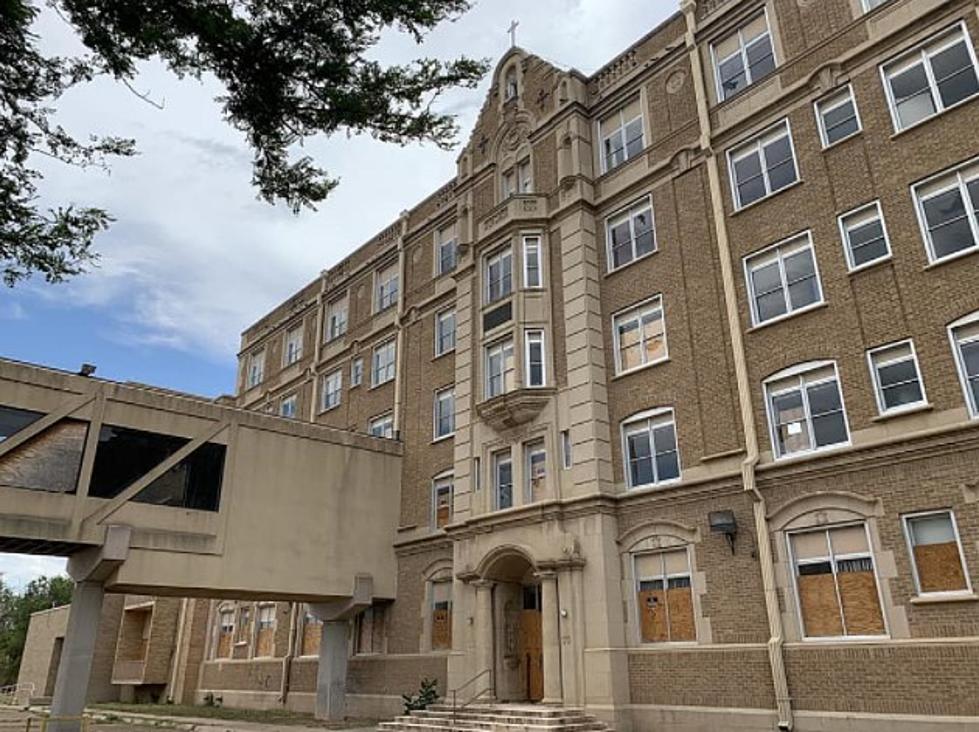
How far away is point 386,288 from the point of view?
30500 mm

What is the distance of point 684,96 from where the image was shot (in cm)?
2036

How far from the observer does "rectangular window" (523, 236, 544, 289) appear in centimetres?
2198

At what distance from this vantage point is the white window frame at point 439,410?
2483cm

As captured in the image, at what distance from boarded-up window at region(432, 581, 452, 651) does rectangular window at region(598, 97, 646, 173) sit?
1342 centimetres

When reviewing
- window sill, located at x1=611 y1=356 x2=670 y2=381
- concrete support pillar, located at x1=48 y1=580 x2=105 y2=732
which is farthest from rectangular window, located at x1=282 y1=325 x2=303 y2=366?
window sill, located at x1=611 y1=356 x2=670 y2=381

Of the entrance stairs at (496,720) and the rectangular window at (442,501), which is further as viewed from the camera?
the rectangular window at (442,501)

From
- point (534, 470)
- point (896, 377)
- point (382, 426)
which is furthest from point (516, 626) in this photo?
point (896, 377)

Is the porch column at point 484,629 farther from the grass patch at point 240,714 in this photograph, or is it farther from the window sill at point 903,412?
the window sill at point 903,412

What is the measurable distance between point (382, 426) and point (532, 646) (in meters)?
11.0

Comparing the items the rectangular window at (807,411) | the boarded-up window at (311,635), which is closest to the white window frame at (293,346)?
the boarded-up window at (311,635)

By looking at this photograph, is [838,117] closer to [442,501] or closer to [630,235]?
[630,235]

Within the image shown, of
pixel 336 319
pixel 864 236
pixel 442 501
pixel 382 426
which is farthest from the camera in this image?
pixel 336 319

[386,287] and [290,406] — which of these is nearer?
[386,287]

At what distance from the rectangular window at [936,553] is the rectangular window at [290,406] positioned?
25.8 meters
